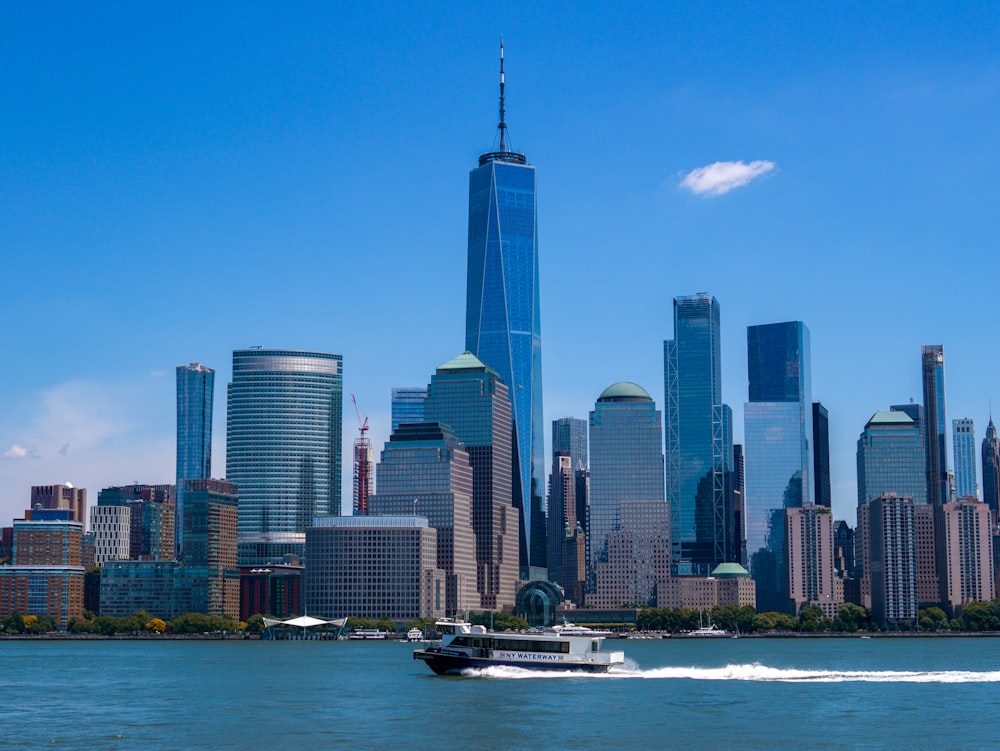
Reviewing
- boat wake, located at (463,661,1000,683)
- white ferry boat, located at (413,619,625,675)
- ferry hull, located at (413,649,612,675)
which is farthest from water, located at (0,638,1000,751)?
white ferry boat, located at (413,619,625,675)

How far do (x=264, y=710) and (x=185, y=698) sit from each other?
17.6 meters

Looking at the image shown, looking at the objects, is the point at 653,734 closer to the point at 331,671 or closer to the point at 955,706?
the point at 955,706

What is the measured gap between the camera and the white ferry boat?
512ft

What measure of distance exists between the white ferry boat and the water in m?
1.89

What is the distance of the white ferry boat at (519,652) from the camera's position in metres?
156

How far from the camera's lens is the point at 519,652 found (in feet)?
514

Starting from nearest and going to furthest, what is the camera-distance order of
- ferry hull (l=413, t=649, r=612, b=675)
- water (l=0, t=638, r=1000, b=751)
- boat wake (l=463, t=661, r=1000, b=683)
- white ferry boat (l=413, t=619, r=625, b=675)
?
water (l=0, t=638, r=1000, b=751) < boat wake (l=463, t=661, r=1000, b=683) < ferry hull (l=413, t=649, r=612, b=675) < white ferry boat (l=413, t=619, r=625, b=675)

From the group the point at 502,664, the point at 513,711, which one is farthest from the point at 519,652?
the point at 513,711

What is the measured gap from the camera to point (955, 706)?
124 meters

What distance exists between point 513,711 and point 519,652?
36819mm

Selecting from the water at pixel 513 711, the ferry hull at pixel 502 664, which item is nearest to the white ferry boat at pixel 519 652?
the ferry hull at pixel 502 664

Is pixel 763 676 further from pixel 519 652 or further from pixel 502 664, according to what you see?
pixel 502 664

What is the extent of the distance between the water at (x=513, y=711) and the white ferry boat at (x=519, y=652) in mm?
1894

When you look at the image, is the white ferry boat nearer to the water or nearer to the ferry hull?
the ferry hull
